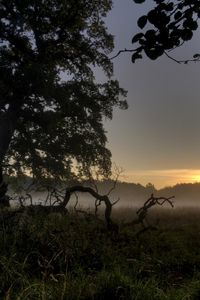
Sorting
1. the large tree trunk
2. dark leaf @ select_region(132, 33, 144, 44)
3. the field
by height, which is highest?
the large tree trunk

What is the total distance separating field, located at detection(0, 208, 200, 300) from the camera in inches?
265

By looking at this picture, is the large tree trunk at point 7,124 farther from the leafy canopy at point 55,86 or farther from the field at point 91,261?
the field at point 91,261

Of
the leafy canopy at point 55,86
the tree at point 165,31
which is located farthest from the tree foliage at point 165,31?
the leafy canopy at point 55,86

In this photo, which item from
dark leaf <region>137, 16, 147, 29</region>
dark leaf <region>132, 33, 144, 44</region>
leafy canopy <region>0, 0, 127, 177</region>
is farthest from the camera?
leafy canopy <region>0, 0, 127, 177</region>

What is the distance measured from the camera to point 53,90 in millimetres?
22719

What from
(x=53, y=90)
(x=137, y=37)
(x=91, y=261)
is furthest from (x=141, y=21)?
(x=53, y=90)

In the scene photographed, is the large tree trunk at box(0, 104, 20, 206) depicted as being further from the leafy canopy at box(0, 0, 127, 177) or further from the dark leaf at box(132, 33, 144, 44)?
the dark leaf at box(132, 33, 144, 44)

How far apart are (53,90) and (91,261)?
14.0 metres

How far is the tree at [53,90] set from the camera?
21.9m

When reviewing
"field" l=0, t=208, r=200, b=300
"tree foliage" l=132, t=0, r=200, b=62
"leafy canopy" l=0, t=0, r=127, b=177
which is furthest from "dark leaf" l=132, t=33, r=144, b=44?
"leafy canopy" l=0, t=0, r=127, b=177

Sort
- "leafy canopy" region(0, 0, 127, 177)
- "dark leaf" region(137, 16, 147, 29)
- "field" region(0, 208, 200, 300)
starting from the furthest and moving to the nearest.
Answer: "leafy canopy" region(0, 0, 127, 177)
"field" region(0, 208, 200, 300)
"dark leaf" region(137, 16, 147, 29)

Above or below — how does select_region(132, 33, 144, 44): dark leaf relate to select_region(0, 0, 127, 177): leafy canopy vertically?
below

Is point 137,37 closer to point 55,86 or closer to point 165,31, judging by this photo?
point 165,31

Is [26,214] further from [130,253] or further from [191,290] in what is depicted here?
[191,290]
